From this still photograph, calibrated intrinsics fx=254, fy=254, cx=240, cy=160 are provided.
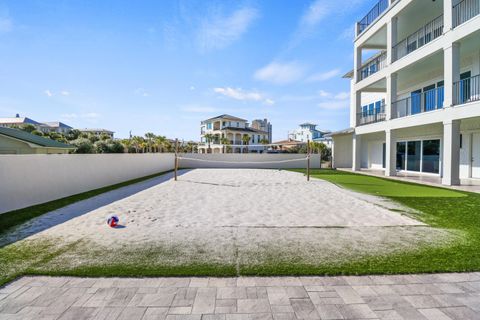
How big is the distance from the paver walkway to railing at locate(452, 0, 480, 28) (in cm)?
1126

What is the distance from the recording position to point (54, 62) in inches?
401

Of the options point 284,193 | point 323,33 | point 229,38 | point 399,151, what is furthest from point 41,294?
point 399,151

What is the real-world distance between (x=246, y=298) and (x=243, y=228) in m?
2.30

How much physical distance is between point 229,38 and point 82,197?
31.1ft

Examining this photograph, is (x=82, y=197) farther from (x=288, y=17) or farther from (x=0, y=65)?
(x=288, y=17)

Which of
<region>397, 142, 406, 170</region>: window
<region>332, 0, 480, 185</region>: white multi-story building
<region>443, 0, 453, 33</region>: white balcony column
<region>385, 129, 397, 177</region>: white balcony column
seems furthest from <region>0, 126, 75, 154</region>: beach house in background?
<region>397, 142, 406, 170</region>: window

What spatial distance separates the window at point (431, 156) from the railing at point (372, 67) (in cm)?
578

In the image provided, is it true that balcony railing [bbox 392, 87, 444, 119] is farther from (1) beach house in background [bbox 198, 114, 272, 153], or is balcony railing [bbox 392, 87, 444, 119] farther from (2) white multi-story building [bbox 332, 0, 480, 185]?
(1) beach house in background [bbox 198, 114, 272, 153]

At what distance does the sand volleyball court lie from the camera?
3617 millimetres

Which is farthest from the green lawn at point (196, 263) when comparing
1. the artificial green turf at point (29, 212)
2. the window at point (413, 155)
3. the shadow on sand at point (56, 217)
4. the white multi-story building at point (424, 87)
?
the window at point (413, 155)

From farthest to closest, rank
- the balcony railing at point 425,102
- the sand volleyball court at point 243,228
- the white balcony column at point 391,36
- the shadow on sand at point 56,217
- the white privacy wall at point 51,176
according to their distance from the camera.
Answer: the white balcony column at point 391,36 < the balcony railing at point 425,102 < the white privacy wall at point 51,176 < the shadow on sand at point 56,217 < the sand volleyball court at point 243,228

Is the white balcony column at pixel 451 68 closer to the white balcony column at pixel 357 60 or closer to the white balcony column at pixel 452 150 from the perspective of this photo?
the white balcony column at pixel 452 150

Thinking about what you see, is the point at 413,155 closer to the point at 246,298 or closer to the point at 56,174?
the point at 246,298

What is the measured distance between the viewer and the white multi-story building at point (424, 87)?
9.82 metres
